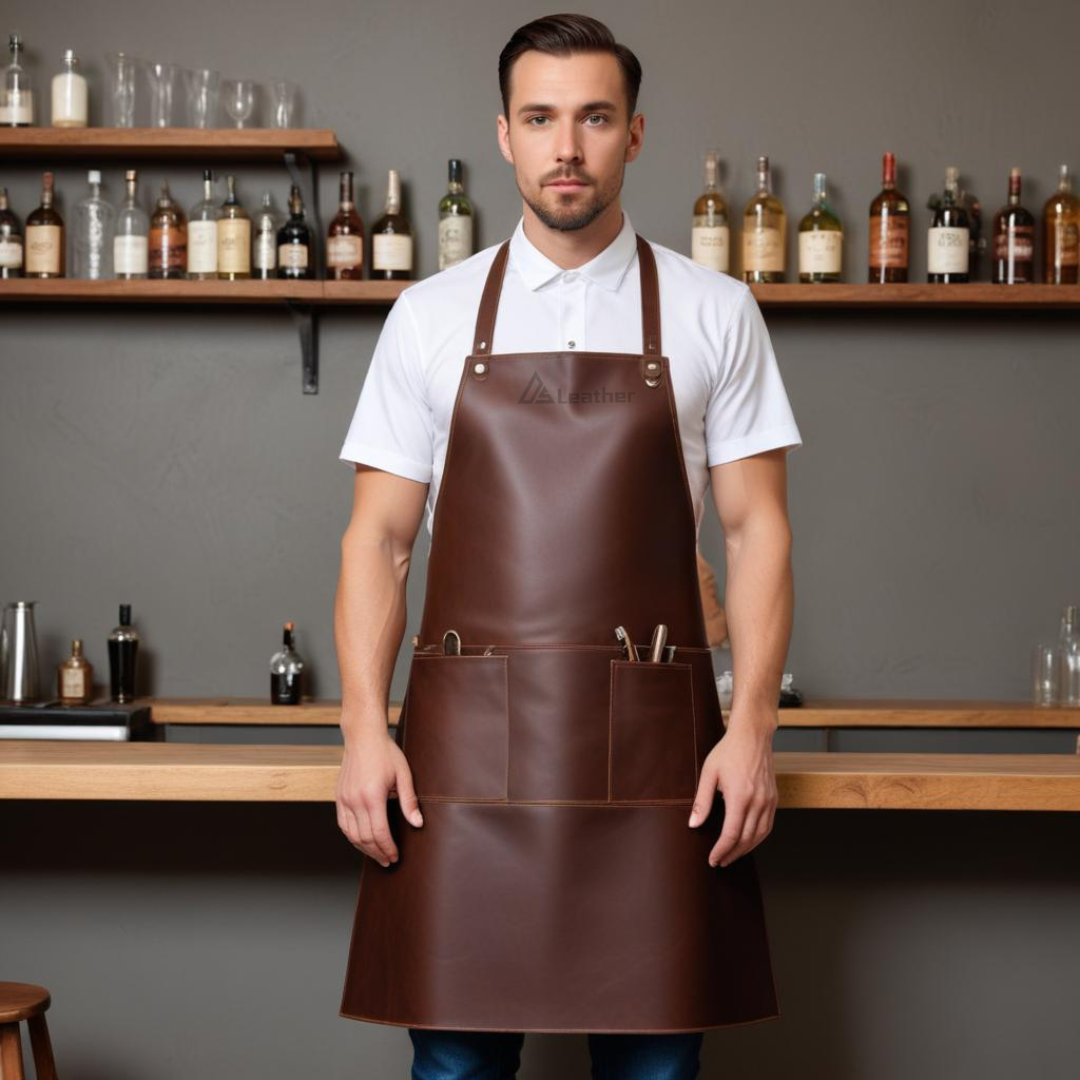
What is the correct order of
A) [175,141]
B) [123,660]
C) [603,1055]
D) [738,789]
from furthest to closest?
[123,660] → [175,141] → [603,1055] → [738,789]

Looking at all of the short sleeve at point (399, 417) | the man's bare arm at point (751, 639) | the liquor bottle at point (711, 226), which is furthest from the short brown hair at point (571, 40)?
the liquor bottle at point (711, 226)

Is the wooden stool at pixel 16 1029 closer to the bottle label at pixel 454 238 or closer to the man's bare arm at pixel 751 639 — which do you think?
the man's bare arm at pixel 751 639

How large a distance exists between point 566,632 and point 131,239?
1.99m

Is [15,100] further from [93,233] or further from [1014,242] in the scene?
[1014,242]

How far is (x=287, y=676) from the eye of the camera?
308 cm

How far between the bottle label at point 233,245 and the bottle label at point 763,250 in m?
1.07

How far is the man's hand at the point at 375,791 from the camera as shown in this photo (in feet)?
4.70

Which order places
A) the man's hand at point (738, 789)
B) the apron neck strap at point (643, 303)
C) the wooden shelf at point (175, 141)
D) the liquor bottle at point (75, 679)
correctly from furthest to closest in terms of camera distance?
the liquor bottle at point (75, 679)
the wooden shelf at point (175, 141)
the apron neck strap at point (643, 303)
the man's hand at point (738, 789)

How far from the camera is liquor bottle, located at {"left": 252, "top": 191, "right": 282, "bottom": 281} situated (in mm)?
3037

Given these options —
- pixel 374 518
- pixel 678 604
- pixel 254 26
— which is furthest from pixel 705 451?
pixel 254 26

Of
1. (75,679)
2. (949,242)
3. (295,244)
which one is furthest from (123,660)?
(949,242)

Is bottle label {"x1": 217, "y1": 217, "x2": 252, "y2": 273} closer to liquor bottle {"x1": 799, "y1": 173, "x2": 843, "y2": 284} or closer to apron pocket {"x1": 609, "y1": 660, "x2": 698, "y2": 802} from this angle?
liquor bottle {"x1": 799, "y1": 173, "x2": 843, "y2": 284}

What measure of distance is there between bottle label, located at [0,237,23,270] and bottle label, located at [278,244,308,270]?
0.57 m

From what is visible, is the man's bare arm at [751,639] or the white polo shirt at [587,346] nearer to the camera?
the man's bare arm at [751,639]
